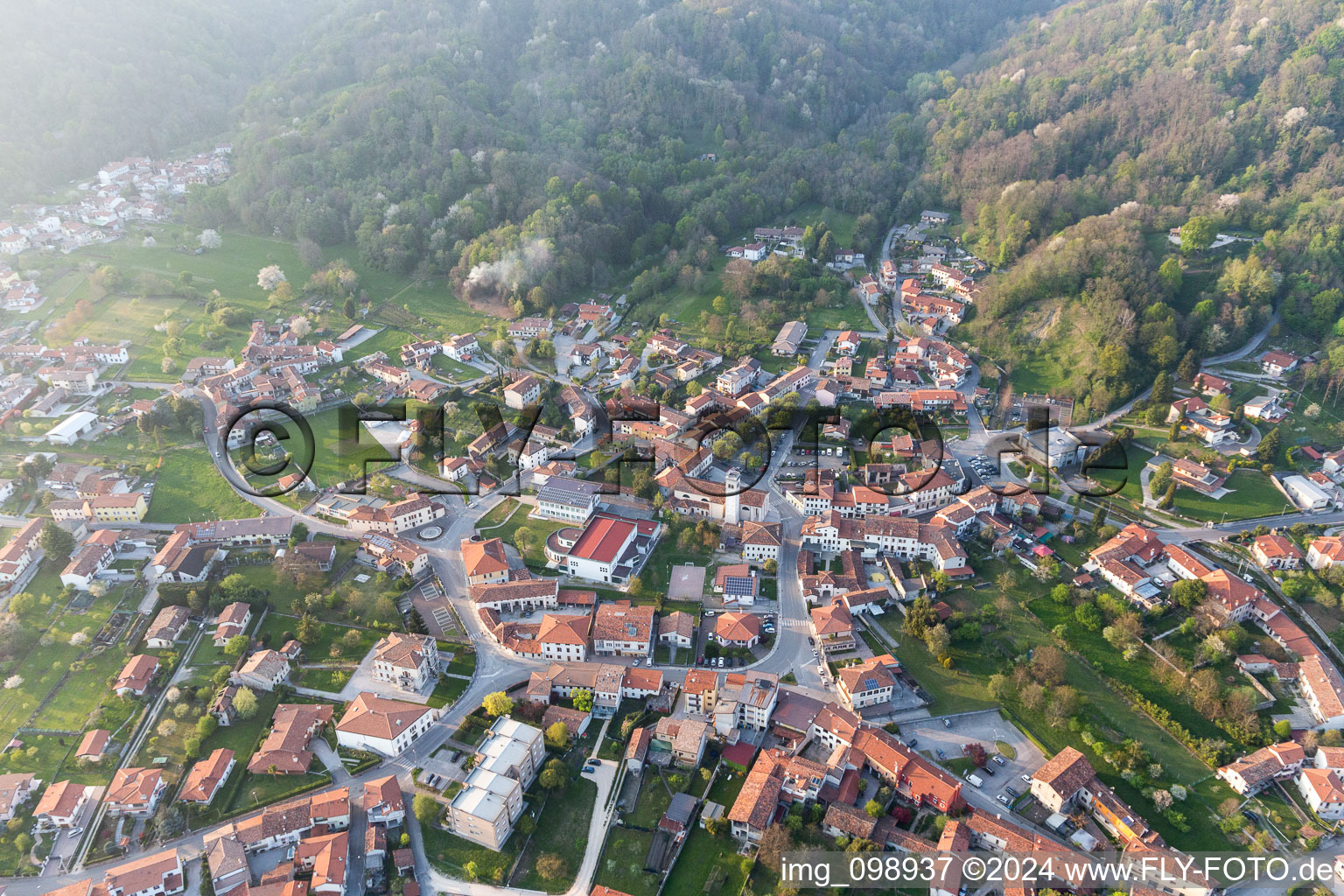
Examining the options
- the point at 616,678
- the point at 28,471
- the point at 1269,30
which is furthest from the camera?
the point at 1269,30

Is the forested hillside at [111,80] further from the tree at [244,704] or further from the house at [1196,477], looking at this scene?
the house at [1196,477]

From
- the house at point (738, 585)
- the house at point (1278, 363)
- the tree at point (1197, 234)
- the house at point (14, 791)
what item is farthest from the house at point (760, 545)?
the tree at point (1197, 234)

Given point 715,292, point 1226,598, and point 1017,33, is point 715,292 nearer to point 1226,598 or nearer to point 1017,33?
point 1226,598

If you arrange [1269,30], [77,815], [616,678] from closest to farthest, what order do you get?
[77,815] < [616,678] < [1269,30]

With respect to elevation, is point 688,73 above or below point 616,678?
above

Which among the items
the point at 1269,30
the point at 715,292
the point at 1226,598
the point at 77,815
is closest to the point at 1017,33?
the point at 1269,30

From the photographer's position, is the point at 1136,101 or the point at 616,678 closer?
the point at 616,678

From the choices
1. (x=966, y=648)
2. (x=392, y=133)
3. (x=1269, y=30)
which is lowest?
(x=966, y=648)
